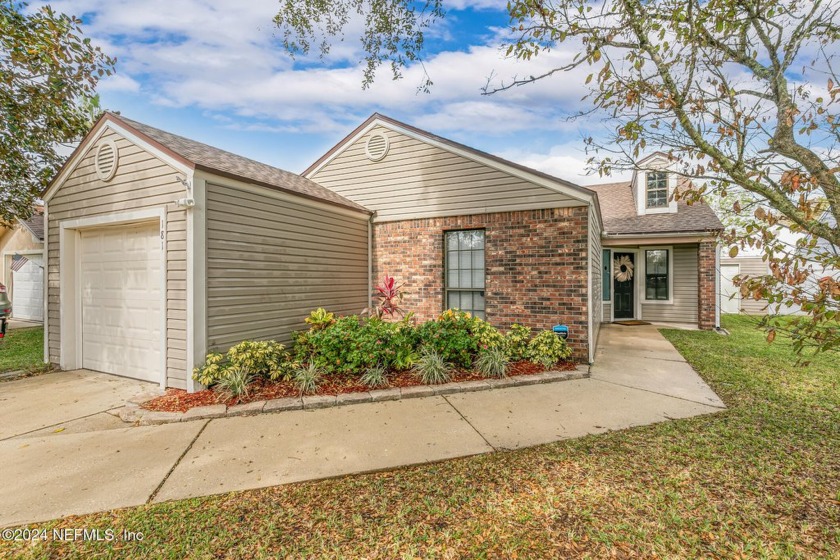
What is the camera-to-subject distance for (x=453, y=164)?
7.19 metres

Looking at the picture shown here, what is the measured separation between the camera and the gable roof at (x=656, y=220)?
1027cm

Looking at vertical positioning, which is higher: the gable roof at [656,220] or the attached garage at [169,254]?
the gable roof at [656,220]

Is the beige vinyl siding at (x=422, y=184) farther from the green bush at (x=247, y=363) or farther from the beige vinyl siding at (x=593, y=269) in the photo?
the green bush at (x=247, y=363)

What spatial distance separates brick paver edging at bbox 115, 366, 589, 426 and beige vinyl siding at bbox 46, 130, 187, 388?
720mm

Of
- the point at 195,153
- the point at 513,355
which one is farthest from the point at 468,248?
the point at 195,153

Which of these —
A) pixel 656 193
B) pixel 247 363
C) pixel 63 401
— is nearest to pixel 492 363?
pixel 247 363

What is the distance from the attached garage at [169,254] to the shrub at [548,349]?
387cm

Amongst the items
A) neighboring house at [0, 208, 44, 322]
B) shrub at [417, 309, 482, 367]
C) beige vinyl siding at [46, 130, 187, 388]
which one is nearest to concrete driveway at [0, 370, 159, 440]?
beige vinyl siding at [46, 130, 187, 388]

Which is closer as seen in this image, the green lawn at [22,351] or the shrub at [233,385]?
the shrub at [233,385]

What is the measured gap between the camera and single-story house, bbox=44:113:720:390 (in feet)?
16.3

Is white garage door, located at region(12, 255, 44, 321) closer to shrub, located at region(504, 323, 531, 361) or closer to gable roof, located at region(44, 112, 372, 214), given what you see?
gable roof, located at region(44, 112, 372, 214)

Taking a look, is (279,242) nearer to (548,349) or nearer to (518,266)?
(518,266)

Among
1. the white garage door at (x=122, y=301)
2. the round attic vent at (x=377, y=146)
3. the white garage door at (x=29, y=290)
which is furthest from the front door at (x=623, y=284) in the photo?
the white garage door at (x=29, y=290)

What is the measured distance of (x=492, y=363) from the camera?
5.60 metres
